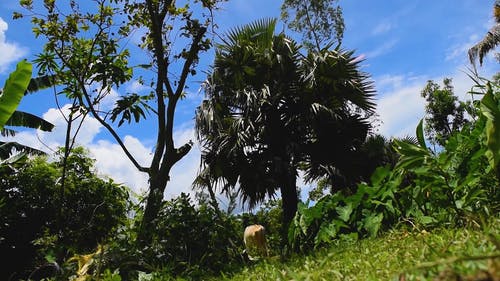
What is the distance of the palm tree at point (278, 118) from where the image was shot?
9062 mm

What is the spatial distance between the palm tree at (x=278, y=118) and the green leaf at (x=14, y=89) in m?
4.28

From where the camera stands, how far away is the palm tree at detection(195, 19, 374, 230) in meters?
9.06

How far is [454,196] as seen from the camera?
7.64ft

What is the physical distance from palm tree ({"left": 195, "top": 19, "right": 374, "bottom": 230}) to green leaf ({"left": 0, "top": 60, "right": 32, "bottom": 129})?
428cm

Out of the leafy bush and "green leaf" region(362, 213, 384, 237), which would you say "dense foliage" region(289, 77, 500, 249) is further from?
the leafy bush

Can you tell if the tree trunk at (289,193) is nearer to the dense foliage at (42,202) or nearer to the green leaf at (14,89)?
the dense foliage at (42,202)

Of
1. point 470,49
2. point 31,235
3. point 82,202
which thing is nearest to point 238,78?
point 82,202

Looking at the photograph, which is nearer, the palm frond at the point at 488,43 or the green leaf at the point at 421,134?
the green leaf at the point at 421,134

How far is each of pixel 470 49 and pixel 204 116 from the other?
12336 mm

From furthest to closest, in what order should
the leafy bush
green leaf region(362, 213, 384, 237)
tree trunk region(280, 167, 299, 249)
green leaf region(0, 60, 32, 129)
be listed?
tree trunk region(280, 167, 299, 249)
green leaf region(0, 60, 32, 129)
the leafy bush
green leaf region(362, 213, 384, 237)

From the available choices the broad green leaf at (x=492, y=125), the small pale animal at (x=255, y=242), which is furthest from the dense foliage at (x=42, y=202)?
the broad green leaf at (x=492, y=125)

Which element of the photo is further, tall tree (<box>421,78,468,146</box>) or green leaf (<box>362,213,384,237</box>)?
tall tree (<box>421,78,468,146</box>)

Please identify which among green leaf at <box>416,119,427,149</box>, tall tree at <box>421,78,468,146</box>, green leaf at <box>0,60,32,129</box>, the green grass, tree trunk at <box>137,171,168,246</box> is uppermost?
tall tree at <box>421,78,468,146</box>

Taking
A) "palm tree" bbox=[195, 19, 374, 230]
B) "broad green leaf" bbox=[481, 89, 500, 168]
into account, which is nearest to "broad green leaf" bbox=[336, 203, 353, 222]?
"broad green leaf" bbox=[481, 89, 500, 168]
